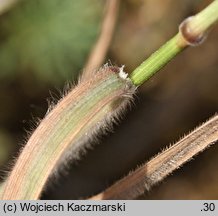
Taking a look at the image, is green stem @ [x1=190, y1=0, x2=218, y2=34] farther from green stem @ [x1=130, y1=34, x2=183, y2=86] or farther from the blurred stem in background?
the blurred stem in background

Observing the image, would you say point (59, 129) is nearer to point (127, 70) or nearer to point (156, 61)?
point (156, 61)

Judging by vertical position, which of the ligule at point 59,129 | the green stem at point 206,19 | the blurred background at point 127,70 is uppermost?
the blurred background at point 127,70

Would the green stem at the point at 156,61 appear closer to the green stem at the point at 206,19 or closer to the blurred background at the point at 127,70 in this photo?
the green stem at the point at 206,19

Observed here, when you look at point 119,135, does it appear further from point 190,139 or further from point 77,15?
point 190,139

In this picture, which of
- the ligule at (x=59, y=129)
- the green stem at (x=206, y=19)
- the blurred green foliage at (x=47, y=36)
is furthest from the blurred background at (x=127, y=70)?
the green stem at (x=206, y=19)

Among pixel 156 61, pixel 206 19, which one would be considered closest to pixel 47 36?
pixel 156 61

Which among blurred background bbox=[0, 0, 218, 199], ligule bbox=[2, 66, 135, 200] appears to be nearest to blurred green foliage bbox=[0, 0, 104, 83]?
blurred background bbox=[0, 0, 218, 199]

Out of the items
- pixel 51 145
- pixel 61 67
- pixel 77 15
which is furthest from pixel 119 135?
pixel 51 145
